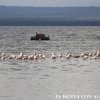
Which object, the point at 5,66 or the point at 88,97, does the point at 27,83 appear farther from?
the point at 5,66

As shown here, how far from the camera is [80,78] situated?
28469mm

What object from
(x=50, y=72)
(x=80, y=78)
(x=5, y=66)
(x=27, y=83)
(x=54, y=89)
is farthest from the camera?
(x=5, y=66)

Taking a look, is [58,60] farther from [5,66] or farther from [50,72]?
[50,72]

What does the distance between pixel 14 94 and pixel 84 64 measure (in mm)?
15116

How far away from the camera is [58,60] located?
42250 millimetres

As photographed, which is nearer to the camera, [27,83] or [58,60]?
[27,83]

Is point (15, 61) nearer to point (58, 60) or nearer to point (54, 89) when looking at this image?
point (58, 60)

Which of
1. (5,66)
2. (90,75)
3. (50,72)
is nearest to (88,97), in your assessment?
(90,75)

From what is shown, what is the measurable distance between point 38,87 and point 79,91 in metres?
2.31

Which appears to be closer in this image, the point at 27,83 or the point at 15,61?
the point at 27,83

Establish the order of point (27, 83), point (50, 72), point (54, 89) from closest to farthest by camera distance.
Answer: point (54, 89) < point (27, 83) < point (50, 72)

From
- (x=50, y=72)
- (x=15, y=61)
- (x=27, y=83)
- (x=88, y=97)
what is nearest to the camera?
(x=88, y=97)

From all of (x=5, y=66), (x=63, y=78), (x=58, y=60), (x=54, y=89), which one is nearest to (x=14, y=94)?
(x=54, y=89)

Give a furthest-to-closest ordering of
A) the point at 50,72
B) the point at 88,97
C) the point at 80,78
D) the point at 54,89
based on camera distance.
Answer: the point at 50,72
the point at 80,78
the point at 54,89
the point at 88,97
